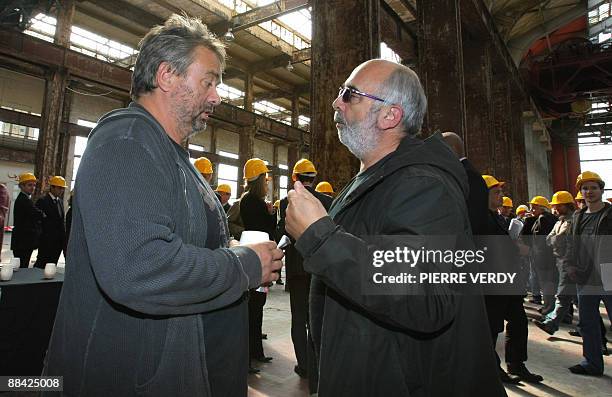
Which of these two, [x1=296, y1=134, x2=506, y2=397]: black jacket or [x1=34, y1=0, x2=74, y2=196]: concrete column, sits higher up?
[x1=34, y1=0, x2=74, y2=196]: concrete column

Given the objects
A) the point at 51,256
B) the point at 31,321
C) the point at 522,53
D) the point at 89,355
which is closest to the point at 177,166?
the point at 89,355

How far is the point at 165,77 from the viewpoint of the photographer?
127 centimetres

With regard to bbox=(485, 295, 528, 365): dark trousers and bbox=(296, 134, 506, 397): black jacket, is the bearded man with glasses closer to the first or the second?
bbox=(296, 134, 506, 397): black jacket

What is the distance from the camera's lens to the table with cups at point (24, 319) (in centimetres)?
280

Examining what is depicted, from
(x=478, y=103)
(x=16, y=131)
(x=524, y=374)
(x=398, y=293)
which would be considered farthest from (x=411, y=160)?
(x=16, y=131)

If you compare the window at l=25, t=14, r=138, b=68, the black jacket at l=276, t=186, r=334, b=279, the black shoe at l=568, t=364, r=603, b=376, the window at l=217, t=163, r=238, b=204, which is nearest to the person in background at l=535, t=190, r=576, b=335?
the black shoe at l=568, t=364, r=603, b=376

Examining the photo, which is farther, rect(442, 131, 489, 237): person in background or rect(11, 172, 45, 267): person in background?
rect(11, 172, 45, 267): person in background

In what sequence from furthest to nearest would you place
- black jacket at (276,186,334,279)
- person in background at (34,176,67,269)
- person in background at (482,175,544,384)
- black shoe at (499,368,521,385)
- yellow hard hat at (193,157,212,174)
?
person in background at (34,176,67,269)
yellow hard hat at (193,157,212,174)
black jacket at (276,186,334,279)
black shoe at (499,368,521,385)
person in background at (482,175,544,384)

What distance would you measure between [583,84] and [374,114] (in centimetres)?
1780

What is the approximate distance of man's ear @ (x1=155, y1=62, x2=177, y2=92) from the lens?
126cm

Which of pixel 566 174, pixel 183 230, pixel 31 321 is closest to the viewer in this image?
pixel 183 230

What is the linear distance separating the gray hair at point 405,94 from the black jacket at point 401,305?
18 cm

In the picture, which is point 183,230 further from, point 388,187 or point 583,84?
point 583,84

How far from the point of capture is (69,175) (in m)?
16.5
